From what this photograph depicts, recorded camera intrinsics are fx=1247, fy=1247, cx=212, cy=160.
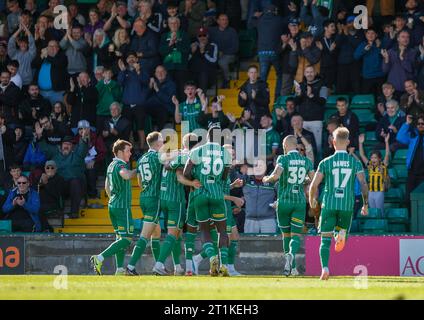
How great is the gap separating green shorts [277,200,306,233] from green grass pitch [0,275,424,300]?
49.5 inches

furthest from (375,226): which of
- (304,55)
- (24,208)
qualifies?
(24,208)

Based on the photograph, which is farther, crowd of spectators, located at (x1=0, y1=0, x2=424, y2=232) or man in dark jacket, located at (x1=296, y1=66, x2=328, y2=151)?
man in dark jacket, located at (x1=296, y1=66, x2=328, y2=151)

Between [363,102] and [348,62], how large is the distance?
0.91 m

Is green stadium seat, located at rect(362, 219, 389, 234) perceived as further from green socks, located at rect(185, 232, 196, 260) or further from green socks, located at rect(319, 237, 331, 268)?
green socks, located at rect(319, 237, 331, 268)

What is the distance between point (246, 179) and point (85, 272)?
138 inches

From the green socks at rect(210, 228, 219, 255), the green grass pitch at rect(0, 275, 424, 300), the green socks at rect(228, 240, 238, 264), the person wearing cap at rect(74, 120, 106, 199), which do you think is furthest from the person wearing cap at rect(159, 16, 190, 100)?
the green grass pitch at rect(0, 275, 424, 300)

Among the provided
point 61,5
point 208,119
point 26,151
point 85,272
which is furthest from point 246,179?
point 61,5

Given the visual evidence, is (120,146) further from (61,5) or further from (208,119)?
(61,5)

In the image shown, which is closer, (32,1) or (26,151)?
(26,151)

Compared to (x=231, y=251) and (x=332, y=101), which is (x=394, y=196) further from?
(x=231, y=251)

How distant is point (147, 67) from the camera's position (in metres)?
26.2

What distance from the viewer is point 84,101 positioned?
26.2 metres

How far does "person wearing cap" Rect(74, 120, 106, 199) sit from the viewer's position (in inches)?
1008

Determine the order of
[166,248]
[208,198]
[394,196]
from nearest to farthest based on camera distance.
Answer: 1. [208,198]
2. [166,248]
3. [394,196]
